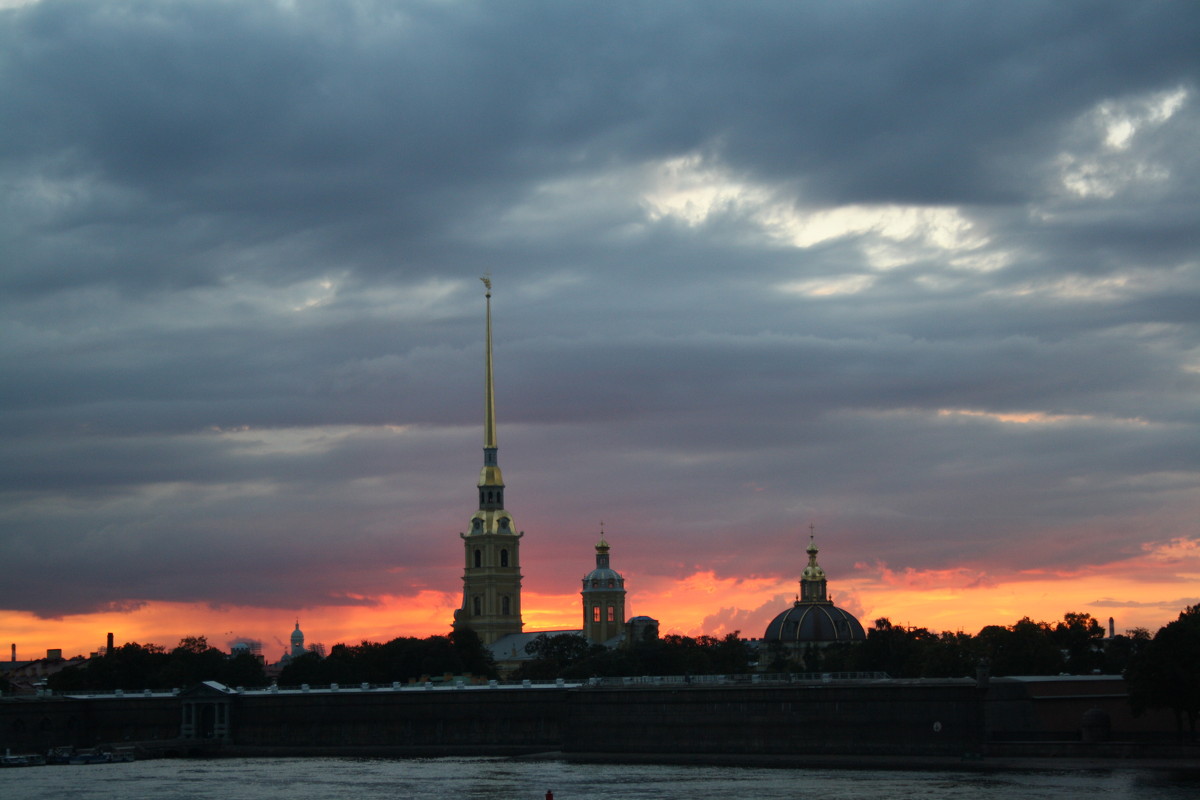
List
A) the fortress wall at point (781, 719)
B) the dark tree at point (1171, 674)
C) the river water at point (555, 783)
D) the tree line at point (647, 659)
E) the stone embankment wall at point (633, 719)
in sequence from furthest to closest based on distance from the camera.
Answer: the tree line at point (647, 659) → the fortress wall at point (781, 719) → the stone embankment wall at point (633, 719) → the dark tree at point (1171, 674) → the river water at point (555, 783)

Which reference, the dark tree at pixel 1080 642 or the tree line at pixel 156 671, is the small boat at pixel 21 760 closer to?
the tree line at pixel 156 671

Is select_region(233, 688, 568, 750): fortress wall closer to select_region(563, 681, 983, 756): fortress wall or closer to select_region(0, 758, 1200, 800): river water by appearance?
select_region(563, 681, 983, 756): fortress wall

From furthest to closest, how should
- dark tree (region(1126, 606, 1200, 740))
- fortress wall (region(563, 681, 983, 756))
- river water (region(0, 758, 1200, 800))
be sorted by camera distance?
1. fortress wall (region(563, 681, 983, 756))
2. dark tree (region(1126, 606, 1200, 740))
3. river water (region(0, 758, 1200, 800))

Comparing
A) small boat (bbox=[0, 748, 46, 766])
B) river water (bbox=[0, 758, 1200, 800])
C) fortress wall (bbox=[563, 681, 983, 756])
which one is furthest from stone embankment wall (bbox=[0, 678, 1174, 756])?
small boat (bbox=[0, 748, 46, 766])

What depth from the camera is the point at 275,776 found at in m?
95.3

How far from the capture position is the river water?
71.6m

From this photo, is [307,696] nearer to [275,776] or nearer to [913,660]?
[275,776]

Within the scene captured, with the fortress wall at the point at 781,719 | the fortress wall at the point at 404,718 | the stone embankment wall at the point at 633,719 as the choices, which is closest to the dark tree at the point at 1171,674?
the stone embankment wall at the point at 633,719

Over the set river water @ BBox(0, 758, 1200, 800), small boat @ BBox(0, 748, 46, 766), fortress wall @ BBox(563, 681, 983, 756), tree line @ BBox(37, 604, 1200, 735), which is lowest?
river water @ BBox(0, 758, 1200, 800)

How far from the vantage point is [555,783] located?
82688 mm

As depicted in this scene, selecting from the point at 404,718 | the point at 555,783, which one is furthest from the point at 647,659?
the point at 555,783

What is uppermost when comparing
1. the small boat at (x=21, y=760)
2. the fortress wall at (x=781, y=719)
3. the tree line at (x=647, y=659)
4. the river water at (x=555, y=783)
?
the tree line at (x=647, y=659)

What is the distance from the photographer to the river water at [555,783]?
2817 inches

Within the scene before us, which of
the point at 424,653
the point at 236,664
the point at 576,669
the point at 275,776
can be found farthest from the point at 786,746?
the point at 236,664
